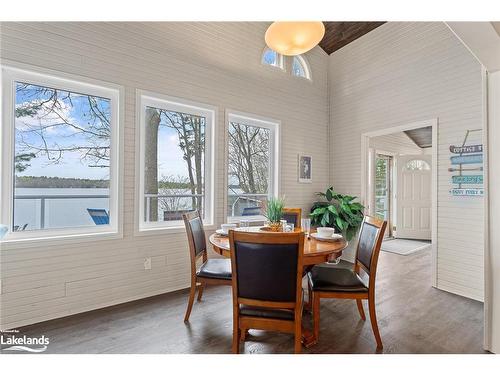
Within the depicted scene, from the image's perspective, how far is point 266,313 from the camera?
6.00 ft

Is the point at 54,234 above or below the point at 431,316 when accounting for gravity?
above

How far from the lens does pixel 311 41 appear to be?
2.35m

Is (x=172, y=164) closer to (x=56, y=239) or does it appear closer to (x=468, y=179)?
(x=56, y=239)

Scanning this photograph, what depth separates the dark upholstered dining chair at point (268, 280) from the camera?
171 centimetres

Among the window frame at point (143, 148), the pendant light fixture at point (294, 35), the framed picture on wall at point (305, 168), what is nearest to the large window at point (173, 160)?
the window frame at point (143, 148)

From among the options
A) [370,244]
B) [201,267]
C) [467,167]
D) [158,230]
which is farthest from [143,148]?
[467,167]

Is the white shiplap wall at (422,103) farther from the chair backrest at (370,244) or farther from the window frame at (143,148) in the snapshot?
the window frame at (143,148)

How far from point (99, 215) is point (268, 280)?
87.4 inches

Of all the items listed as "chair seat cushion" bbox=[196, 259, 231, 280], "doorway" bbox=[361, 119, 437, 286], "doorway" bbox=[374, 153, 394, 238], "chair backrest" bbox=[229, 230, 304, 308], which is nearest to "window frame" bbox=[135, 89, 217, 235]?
"chair seat cushion" bbox=[196, 259, 231, 280]

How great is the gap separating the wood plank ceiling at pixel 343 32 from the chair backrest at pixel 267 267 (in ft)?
14.6

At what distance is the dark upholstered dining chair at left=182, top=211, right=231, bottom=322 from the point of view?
2457 mm
